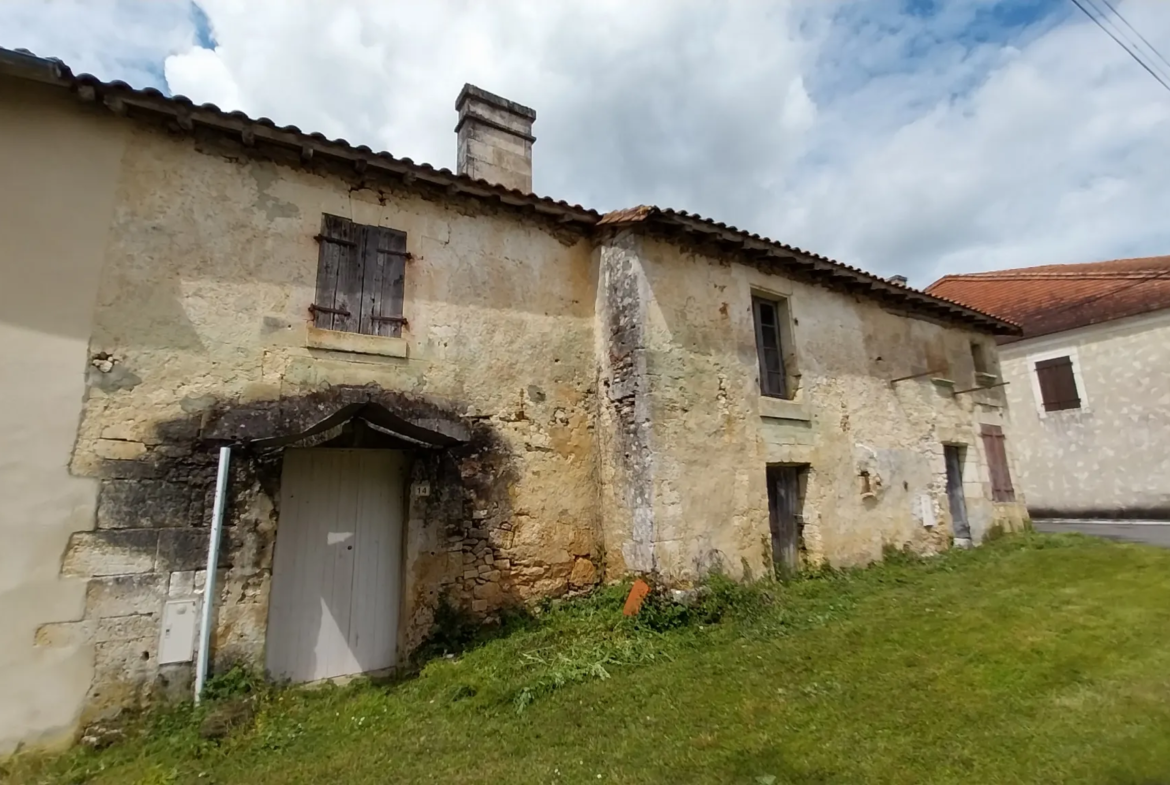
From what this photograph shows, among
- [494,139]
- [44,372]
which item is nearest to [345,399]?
[44,372]

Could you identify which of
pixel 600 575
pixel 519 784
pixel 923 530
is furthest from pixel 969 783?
pixel 923 530

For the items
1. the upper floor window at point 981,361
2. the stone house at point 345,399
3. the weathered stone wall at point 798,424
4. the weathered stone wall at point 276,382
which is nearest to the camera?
the stone house at point 345,399

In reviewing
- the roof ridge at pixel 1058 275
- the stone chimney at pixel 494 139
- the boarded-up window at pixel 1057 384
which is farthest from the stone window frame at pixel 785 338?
the roof ridge at pixel 1058 275

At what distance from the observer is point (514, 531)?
20.0 ft

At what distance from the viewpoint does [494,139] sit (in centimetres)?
781

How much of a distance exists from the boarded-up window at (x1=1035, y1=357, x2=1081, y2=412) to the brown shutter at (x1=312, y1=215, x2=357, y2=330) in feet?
58.9

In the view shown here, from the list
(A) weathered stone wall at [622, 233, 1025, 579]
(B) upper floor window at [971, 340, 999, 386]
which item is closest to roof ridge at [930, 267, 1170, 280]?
(B) upper floor window at [971, 340, 999, 386]

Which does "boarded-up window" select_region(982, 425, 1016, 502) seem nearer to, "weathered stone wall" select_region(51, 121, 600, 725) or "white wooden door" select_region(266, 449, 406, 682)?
"weathered stone wall" select_region(51, 121, 600, 725)

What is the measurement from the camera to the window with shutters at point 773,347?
7992 millimetres

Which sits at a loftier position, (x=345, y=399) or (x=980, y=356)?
(x=980, y=356)

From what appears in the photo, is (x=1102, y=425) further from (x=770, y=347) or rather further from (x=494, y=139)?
(x=494, y=139)

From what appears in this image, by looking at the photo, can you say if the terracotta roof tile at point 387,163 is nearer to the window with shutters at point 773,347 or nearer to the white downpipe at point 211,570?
the window with shutters at point 773,347

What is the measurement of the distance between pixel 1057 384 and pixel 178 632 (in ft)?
64.1

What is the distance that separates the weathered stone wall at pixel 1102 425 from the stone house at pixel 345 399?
10.2 meters
